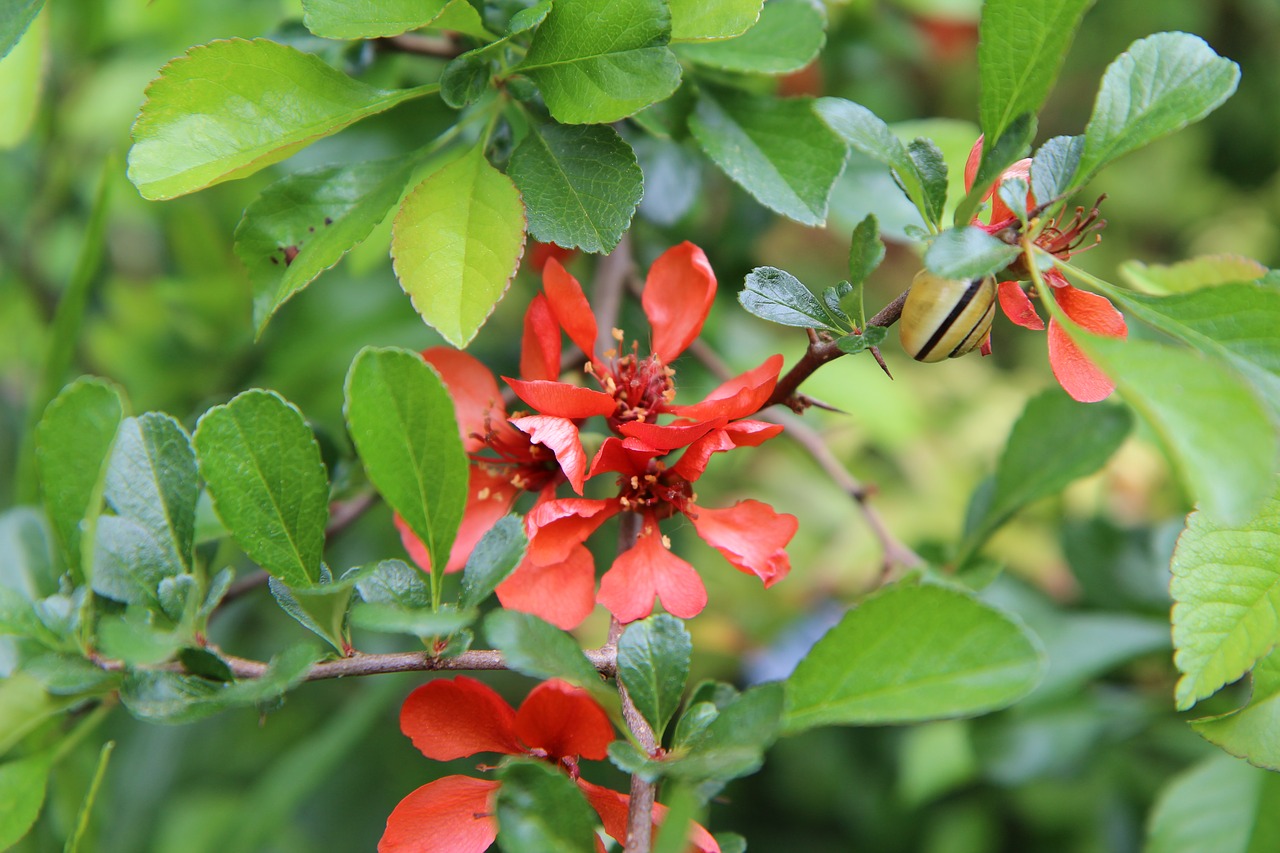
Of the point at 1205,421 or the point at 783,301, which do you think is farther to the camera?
the point at 783,301

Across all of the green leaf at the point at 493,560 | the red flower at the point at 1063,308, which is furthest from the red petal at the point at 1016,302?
the green leaf at the point at 493,560

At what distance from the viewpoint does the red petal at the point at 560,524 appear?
1.86 ft

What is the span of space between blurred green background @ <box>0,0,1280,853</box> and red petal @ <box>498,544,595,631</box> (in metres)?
0.27

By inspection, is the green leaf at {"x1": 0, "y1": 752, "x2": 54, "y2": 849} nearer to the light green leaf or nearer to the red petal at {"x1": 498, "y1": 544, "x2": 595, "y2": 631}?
the red petal at {"x1": 498, "y1": 544, "x2": 595, "y2": 631}

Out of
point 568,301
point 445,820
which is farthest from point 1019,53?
point 445,820

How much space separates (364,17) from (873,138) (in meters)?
0.29

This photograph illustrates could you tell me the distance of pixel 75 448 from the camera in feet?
1.96

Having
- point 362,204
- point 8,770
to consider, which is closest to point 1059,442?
point 362,204

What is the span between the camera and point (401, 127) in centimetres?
90

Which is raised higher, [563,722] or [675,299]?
[675,299]

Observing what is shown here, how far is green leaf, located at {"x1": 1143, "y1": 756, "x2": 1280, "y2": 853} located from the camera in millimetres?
785

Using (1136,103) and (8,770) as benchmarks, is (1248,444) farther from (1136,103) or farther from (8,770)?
(8,770)

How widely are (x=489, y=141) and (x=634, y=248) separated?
0.35 metres

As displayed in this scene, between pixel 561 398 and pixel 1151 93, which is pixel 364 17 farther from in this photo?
pixel 1151 93
